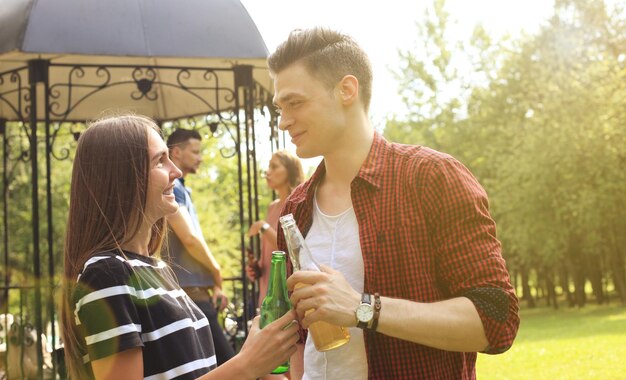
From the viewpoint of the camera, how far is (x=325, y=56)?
286 centimetres

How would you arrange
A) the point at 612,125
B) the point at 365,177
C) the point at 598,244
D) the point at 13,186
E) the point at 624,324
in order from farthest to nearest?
the point at 598,244, the point at 612,125, the point at 13,186, the point at 624,324, the point at 365,177

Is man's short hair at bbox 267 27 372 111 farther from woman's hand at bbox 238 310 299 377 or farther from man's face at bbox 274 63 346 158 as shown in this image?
woman's hand at bbox 238 310 299 377

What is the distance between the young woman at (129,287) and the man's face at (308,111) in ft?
1.34

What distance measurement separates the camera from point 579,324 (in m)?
27.7

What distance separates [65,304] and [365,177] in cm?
97

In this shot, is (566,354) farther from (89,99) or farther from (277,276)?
(277,276)

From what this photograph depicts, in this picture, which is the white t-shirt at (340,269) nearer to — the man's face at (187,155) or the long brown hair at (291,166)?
the long brown hair at (291,166)

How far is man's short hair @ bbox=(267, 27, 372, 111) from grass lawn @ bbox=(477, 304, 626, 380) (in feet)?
36.2

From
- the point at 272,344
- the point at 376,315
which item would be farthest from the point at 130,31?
the point at 376,315

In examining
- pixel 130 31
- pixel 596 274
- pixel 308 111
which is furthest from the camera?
pixel 596 274

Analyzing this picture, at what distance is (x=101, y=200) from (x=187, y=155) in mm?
5023

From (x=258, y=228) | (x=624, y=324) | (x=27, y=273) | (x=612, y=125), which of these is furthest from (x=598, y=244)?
(x=258, y=228)

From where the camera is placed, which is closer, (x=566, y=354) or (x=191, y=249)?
(x=191, y=249)

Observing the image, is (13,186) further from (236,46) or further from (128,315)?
(128,315)
